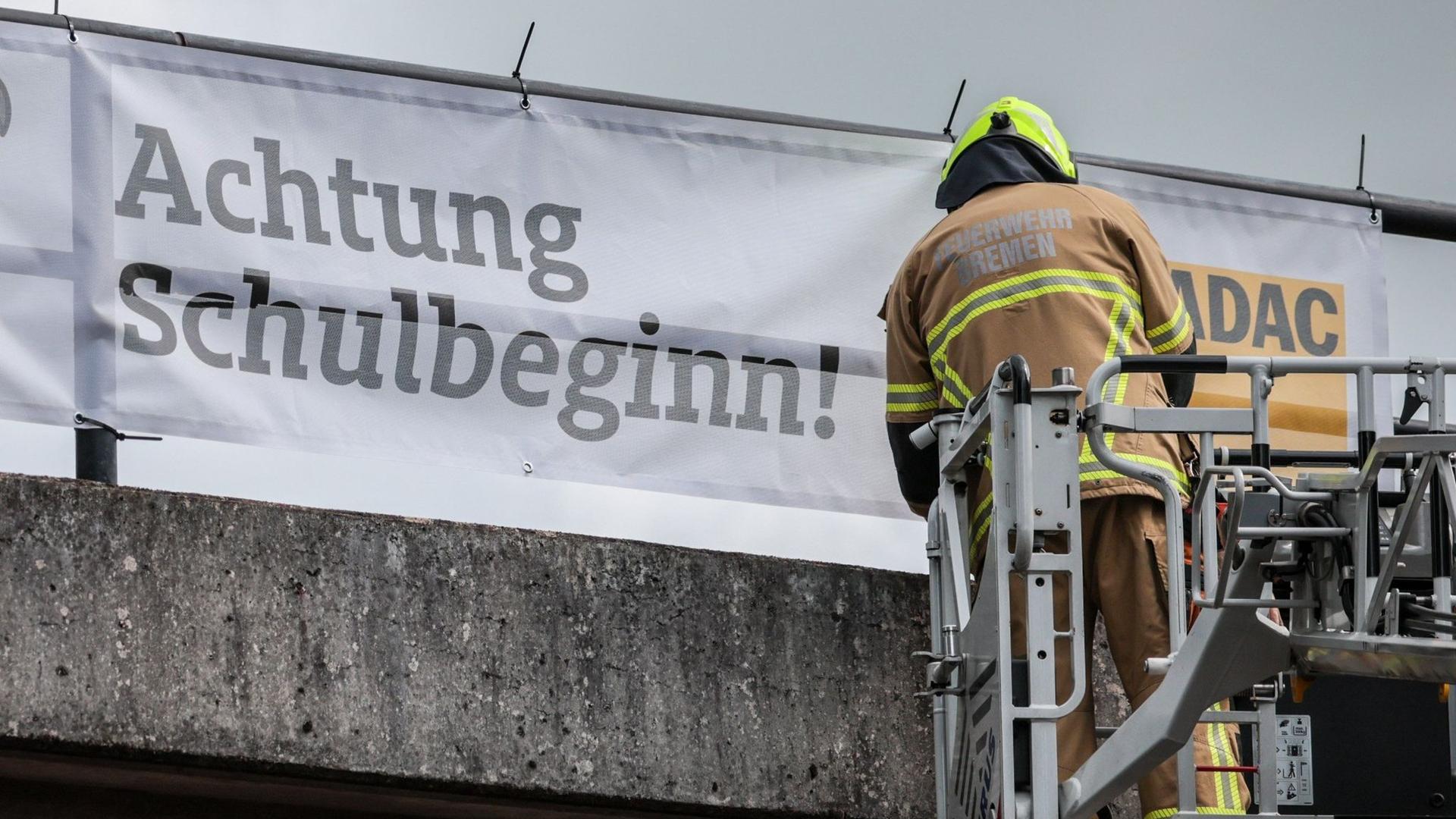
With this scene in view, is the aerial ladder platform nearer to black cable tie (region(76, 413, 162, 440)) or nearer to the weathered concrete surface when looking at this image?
the weathered concrete surface

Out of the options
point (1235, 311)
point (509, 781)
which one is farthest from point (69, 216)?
point (1235, 311)

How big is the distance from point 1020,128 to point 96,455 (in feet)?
8.92

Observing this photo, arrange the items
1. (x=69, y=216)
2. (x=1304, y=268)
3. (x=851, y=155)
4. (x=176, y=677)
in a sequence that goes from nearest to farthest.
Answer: (x=176, y=677) < (x=69, y=216) < (x=851, y=155) < (x=1304, y=268)

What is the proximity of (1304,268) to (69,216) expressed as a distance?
13.8ft

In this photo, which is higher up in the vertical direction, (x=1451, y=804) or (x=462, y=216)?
(x=462, y=216)

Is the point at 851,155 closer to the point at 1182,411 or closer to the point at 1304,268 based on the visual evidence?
the point at 1304,268

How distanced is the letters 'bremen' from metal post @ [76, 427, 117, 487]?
2.11ft

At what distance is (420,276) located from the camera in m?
5.39

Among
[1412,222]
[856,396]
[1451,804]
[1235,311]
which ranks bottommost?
[1451,804]

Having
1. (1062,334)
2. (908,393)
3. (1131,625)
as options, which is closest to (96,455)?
(908,393)

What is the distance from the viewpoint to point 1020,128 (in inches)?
198

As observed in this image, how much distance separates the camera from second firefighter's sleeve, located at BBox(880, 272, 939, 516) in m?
4.93

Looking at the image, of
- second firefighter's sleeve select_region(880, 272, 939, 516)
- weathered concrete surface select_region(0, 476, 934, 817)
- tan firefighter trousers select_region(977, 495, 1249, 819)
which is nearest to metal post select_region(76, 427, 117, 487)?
weathered concrete surface select_region(0, 476, 934, 817)

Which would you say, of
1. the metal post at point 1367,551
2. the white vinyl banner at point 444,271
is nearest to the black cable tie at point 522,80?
the white vinyl banner at point 444,271
